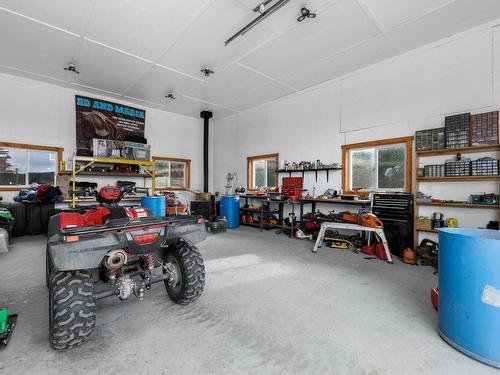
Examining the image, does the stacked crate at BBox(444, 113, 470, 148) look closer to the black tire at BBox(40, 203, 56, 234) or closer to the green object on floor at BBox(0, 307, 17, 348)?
the green object on floor at BBox(0, 307, 17, 348)

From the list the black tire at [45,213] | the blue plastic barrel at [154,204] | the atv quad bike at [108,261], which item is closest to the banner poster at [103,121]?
the black tire at [45,213]

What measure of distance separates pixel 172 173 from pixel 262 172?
124 inches

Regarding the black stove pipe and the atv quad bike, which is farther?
the black stove pipe

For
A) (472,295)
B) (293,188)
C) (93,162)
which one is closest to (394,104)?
(293,188)

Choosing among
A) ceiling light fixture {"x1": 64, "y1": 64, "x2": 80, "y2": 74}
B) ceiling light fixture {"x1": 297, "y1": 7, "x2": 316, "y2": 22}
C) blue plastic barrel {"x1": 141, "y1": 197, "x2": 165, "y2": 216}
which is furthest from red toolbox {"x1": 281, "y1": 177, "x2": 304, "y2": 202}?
ceiling light fixture {"x1": 64, "y1": 64, "x2": 80, "y2": 74}

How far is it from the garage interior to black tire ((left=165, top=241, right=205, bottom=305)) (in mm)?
18

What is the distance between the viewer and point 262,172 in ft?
23.6

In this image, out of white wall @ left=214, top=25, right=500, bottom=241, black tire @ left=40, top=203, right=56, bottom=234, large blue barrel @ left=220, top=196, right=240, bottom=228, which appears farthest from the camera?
large blue barrel @ left=220, top=196, right=240, bottom=228

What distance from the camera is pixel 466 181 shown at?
11.9 ft

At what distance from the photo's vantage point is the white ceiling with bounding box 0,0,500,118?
3.19 metres

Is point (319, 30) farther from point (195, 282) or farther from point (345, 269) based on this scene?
point (195, 282)

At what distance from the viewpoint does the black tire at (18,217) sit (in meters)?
4.85

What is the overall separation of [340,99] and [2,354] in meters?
6.01

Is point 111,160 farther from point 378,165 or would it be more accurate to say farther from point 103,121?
point 378,165
